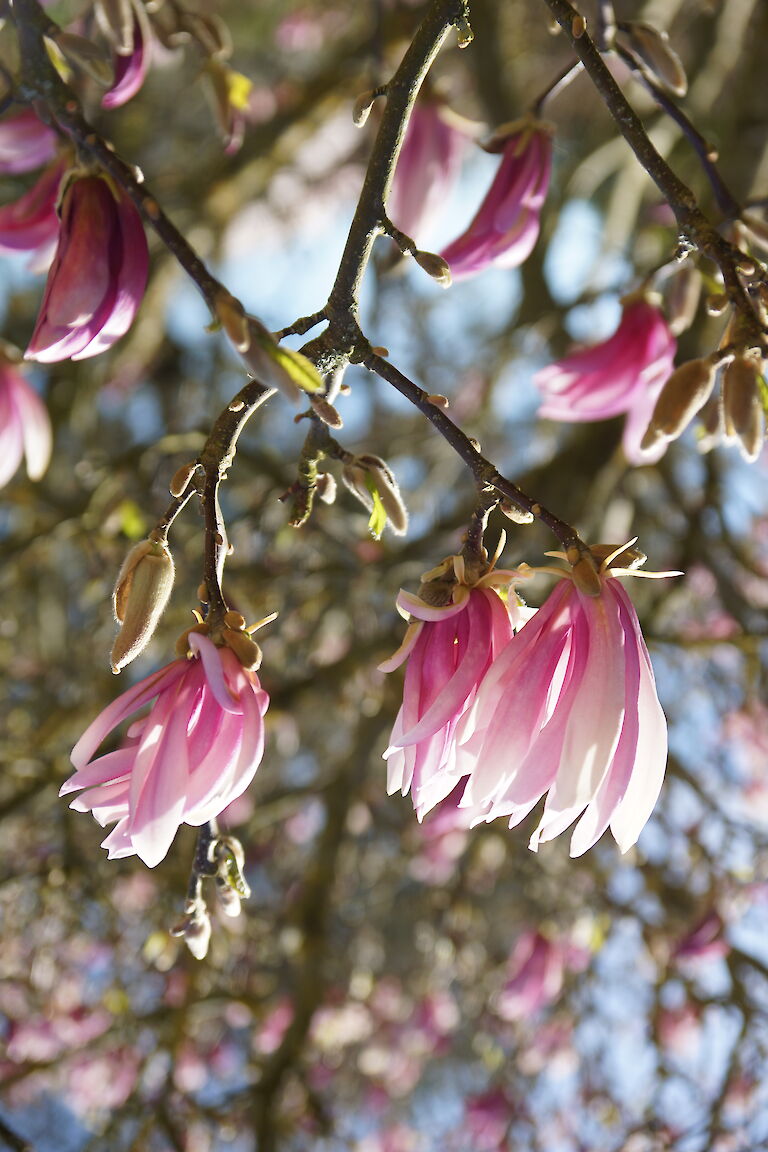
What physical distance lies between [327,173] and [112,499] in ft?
6.33

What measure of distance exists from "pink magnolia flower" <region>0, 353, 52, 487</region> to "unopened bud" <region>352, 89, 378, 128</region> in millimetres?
503

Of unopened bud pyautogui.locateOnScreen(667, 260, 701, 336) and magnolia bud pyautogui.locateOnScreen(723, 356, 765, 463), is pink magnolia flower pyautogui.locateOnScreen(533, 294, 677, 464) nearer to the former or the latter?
unopened bud pyautogui.locateOnScreen(667, 260, 701, 336)

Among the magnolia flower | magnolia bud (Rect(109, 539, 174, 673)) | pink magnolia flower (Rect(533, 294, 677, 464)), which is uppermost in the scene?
magnolia bud (Rect(109, 539, 174, 673))

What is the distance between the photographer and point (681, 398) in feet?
1.99

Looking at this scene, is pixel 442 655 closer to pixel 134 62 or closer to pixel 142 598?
pixel 142 598

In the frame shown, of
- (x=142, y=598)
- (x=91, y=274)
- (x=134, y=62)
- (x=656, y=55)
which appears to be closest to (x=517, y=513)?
(x=142, y=598)

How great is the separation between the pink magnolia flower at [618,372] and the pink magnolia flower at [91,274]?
35cm

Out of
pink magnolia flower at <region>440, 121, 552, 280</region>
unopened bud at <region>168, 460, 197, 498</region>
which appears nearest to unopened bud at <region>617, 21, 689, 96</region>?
pink magnolia flower at <region>440, 121, 552, 280</region>

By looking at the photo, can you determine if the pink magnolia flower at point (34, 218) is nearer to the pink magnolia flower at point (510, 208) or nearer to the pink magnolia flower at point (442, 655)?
the pink magnolia flower at point (510, 208)

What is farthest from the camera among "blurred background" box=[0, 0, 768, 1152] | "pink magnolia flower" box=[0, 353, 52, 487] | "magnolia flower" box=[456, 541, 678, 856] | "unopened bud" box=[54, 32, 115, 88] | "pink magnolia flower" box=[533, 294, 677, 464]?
"blurred background" box=[0, 0, 768, 1152]

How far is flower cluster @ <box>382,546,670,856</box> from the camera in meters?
0.52

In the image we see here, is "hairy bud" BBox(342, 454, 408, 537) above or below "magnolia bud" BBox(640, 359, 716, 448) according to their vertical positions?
above

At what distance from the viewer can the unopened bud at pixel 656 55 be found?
76 centimetres

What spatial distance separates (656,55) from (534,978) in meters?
1.44
